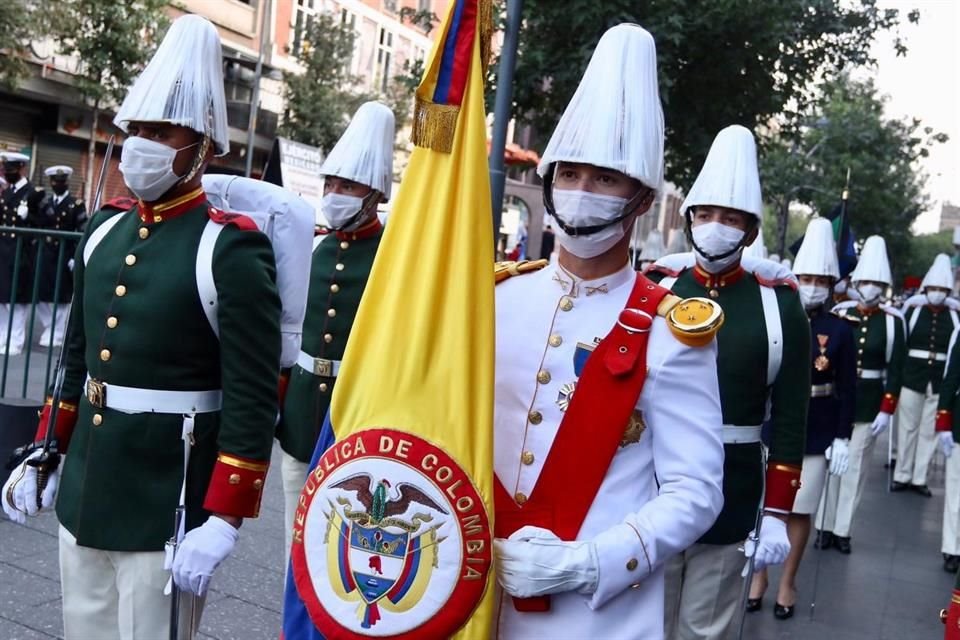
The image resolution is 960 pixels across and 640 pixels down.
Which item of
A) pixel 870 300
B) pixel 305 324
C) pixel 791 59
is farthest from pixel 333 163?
pixel 791 59

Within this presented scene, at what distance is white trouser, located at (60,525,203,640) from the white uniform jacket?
1.27m

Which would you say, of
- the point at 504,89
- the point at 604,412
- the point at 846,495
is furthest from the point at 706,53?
the point at 604,412

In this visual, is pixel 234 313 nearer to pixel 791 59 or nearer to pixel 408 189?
pixel 408 189

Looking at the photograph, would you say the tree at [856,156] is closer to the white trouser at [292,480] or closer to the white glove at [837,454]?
the white glove at [837,454]

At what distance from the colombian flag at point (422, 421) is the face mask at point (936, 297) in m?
11.1

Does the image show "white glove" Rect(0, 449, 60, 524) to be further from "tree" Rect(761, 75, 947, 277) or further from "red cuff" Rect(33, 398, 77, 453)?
"tree" Rect(761, 75, 947, 277)

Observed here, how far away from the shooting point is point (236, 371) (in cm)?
325

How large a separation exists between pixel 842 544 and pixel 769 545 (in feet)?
17.6

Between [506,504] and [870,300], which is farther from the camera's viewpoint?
[870,300]

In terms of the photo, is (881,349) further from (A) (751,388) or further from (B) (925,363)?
(A) (751,388)

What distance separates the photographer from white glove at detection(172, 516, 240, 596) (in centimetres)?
309

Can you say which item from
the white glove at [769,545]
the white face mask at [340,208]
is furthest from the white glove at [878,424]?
the white face mask at [340,208]

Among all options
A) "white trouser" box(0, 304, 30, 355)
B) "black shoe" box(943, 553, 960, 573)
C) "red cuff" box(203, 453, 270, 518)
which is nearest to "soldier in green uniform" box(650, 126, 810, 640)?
"red cuff" box(203, 453, 270, 518)

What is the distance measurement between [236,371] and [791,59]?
36.6 ft
